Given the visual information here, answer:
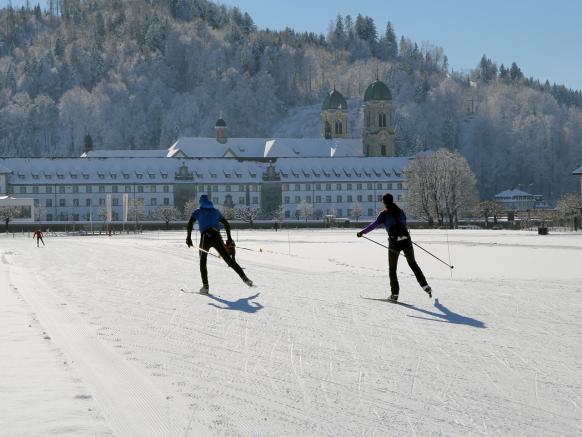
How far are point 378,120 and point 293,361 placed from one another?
14996 cm

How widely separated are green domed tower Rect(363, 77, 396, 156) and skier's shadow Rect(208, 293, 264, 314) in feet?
465

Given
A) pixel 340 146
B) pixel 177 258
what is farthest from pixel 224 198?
pixel 177 258

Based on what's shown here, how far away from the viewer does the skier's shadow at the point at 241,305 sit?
13602 mm

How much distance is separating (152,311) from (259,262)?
554 inches

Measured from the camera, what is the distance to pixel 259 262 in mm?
27469

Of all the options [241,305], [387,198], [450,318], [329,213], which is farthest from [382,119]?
[450,318]

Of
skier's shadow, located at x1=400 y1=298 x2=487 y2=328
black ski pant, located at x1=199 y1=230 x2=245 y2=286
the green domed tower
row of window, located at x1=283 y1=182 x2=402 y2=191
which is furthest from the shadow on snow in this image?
the green domed tower

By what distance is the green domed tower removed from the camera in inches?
6137

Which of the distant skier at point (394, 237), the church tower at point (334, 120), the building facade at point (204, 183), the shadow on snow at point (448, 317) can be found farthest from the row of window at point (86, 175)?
the shadow on snow at point (448, 317)

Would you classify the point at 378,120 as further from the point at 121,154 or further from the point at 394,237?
the point at 394,237

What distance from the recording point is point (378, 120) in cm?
15738

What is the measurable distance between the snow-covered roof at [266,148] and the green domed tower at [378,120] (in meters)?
6.26

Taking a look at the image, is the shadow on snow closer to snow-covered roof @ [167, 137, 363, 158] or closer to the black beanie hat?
the black beanie hat

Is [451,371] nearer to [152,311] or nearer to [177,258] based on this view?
[152,311]
